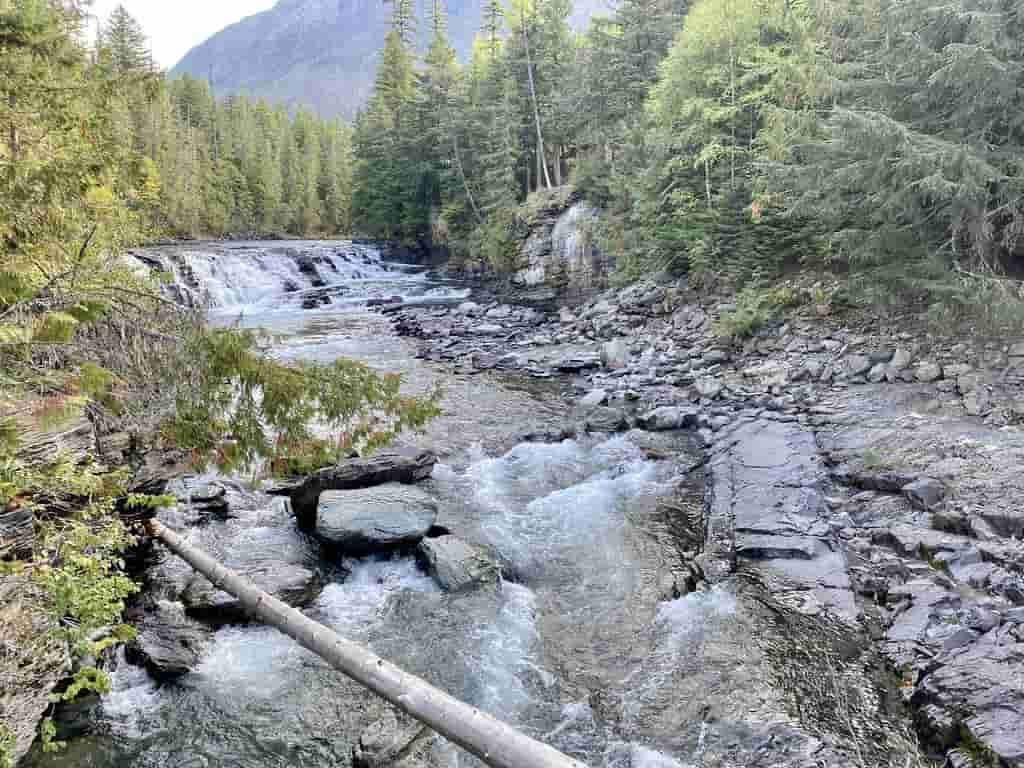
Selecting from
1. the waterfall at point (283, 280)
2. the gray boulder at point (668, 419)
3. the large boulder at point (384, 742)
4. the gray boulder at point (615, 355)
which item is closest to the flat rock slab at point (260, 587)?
the large boulder at point (384, 742)

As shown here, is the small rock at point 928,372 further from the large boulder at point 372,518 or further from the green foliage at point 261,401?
the green foliage at point 261,401

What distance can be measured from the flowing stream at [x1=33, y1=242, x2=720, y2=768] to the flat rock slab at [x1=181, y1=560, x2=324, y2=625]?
0.60ft

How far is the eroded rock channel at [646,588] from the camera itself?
18.0 ft

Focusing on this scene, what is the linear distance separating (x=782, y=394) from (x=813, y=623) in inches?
279

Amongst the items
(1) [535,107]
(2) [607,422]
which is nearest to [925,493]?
(2) [607,422]

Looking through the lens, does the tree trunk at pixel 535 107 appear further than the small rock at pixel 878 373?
Yes

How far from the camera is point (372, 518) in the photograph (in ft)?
28.9

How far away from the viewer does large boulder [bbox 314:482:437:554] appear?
8516 mm

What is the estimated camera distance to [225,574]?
6.46 metres

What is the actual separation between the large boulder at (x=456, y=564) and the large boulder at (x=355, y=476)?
208 cm

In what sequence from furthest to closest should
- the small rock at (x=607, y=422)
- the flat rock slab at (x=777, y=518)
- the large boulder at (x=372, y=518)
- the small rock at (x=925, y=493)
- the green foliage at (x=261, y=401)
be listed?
the small rock at (x=607, y=422), the large boulder at (x=372, y=518), the small rock at (x=925, y=493), the flat rock slab at (x=777, y=518), the green foliage at (x=261, y=401)

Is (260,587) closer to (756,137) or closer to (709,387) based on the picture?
(709,387)

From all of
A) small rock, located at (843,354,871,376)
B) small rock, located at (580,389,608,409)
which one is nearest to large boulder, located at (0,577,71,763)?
small rock, located at (580,389,608,409)

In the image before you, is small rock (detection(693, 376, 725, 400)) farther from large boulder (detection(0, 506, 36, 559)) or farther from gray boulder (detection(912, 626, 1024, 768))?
large boulder (detection(0, 506, 36, 559))
